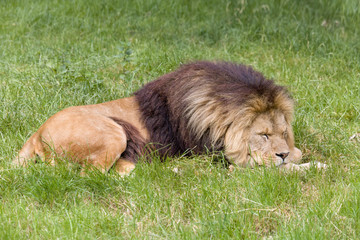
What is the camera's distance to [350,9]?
809 cm

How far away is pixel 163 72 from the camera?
631 centimetres

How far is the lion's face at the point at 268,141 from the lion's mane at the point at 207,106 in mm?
58

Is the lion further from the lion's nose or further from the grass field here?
the grass field

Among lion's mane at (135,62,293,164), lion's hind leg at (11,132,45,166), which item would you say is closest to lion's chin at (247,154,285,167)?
lion's mane at (135,62,293,164)

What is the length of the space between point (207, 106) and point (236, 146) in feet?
1.26

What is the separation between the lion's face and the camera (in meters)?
4.47

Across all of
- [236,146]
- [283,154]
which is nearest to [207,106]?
[236,146]

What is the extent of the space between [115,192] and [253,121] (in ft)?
4.03

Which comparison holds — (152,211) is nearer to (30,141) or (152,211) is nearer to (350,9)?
(30,141)

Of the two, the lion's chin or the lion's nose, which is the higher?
the lion's nose

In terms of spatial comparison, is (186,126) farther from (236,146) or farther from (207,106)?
(236,146)

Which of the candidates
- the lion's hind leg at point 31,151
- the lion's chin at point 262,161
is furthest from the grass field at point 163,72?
the lion's chin at point 262,161

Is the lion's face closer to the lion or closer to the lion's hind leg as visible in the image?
the lion

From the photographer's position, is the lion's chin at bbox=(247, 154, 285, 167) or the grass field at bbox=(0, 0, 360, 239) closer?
the grass field at bbox=(0, 0, 360, 239)
